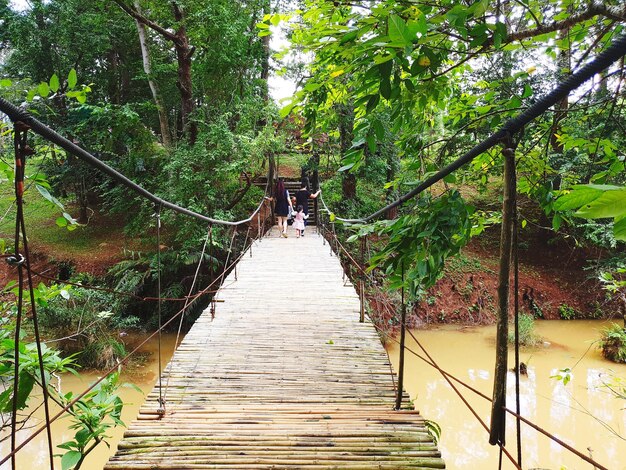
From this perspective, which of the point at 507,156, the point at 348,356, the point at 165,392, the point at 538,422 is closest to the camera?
the point at 507,156

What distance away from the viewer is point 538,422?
498 centimetres

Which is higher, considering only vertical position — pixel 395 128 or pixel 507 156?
pixel 395 128

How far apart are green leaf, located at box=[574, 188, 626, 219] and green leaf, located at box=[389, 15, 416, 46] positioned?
0.57m

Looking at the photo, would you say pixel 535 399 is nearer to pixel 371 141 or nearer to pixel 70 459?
pixel 371 141

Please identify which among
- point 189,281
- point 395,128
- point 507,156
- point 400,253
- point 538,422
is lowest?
point 538,422

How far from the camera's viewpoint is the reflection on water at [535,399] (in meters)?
4.43

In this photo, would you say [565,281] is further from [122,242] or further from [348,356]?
[122,242]

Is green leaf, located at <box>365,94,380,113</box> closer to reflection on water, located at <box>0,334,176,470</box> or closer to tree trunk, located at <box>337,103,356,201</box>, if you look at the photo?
reflection on water, located at <box>0,334,176,470</box>

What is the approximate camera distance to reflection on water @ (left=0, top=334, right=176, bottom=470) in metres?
4.32

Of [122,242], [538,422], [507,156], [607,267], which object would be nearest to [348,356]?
[507,156]

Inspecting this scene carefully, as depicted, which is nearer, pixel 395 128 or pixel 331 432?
pixel 395 128

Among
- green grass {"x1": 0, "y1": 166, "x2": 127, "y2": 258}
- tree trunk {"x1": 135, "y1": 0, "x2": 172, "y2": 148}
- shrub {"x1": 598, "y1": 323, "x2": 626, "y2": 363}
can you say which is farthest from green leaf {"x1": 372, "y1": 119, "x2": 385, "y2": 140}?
green grass {"x1": 0, "y1": 166, "x2": 127, "y2": 258}

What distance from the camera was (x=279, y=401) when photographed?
200cm

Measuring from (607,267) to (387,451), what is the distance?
770 cm
